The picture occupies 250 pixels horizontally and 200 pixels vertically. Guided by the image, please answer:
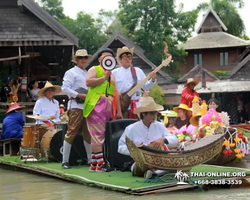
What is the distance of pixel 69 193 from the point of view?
6.57 m

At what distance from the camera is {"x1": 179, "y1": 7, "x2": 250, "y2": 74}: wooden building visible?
39.3 meters

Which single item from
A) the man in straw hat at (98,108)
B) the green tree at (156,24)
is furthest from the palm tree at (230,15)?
the man in straw hat at (98,108)

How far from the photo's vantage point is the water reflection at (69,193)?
5979 mm

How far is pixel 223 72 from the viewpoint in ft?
126

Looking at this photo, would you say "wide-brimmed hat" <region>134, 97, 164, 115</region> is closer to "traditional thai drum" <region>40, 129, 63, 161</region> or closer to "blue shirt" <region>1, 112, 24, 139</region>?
"traditional thai drum" <region>40, 129, 63, 161</region>

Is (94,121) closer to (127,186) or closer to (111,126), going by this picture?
(111,126)

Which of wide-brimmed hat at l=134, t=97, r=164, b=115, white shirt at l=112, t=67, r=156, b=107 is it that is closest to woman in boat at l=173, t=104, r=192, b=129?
white shirt at l=112, t=67, r=156, b=107

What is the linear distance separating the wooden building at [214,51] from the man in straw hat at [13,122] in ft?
93.6

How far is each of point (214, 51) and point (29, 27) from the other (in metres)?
25.9

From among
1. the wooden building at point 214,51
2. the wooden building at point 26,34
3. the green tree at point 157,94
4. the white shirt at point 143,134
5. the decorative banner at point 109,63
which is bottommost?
the white shirt at point 143,134

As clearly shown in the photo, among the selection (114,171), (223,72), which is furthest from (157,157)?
(223,72)

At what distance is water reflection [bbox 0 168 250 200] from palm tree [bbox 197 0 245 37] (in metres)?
42.3

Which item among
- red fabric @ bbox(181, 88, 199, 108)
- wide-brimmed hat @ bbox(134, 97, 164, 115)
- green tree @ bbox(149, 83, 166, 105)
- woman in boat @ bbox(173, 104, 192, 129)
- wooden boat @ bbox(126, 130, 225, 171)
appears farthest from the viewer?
green tree @ bbox(149, 83, 166, 105)

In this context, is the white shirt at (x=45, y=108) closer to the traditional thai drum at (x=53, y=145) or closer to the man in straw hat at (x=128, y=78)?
the traditional thai drum at (x=53, y=145)
